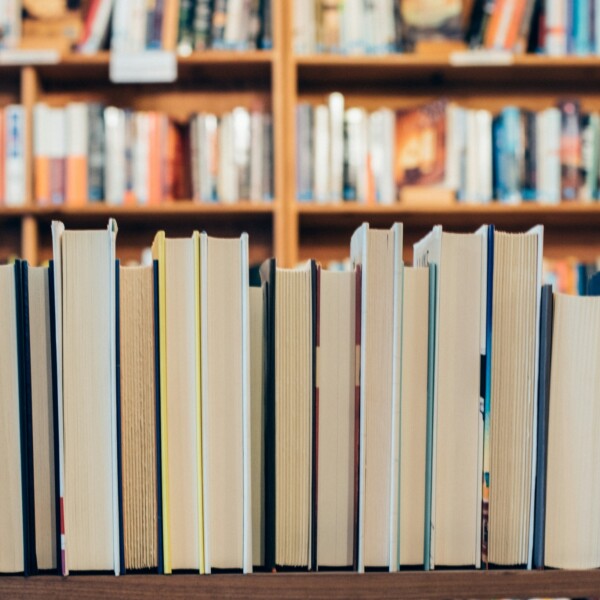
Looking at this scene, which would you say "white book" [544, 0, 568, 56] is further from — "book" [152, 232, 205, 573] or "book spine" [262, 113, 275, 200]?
"book" [152, 232, 205, 573]

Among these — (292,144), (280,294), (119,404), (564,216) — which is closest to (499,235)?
(280,294)

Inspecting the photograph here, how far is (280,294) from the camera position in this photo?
2.08 feet

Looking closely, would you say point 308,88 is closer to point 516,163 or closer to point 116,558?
point 516,163

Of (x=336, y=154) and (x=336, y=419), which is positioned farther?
(x=336, y=154)

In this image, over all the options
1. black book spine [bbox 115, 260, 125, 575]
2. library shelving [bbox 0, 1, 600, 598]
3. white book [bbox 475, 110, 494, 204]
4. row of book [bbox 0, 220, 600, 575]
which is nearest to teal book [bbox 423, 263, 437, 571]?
row of book [bbox 0, 220, 600, 575]

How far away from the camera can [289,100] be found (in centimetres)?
219

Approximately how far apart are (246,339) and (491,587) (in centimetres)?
27

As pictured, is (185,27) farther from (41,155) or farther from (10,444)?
(10,444)

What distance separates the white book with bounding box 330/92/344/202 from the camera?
2.16m

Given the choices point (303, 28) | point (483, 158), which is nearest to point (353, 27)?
point (303, 28)

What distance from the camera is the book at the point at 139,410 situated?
618mm

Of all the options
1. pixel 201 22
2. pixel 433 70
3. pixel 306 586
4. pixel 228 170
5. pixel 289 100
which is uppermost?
pixel 201 22

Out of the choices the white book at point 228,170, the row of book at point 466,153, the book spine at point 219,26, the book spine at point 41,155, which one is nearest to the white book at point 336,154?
the row of book at point 466,153

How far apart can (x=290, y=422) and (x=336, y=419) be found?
0.12ft
